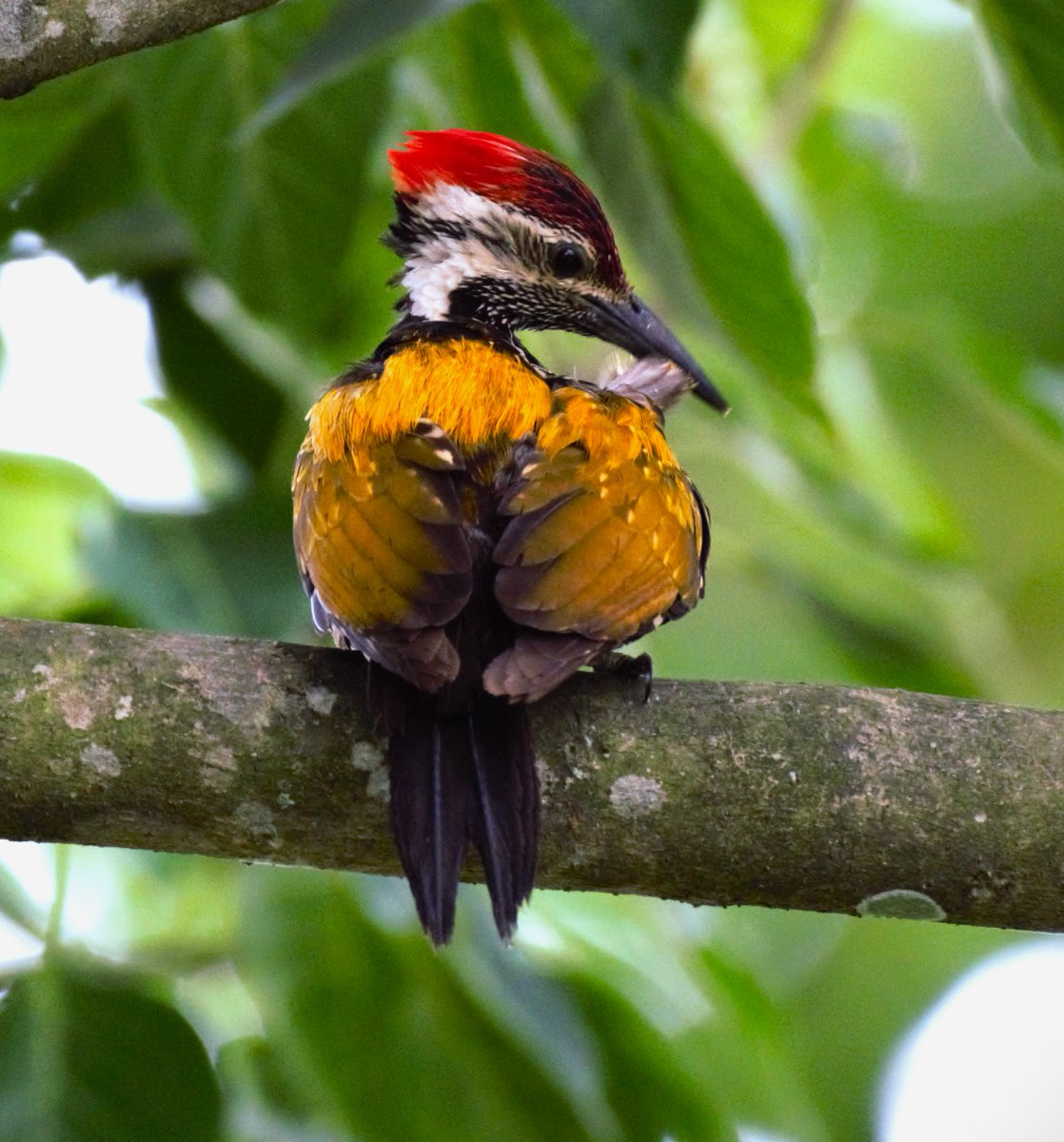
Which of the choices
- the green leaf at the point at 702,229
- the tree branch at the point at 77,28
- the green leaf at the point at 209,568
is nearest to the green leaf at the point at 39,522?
the green leaf at the point at 209,568

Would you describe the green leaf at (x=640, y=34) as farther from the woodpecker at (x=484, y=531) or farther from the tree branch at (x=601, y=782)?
the tree branch at (x=601, y=782)

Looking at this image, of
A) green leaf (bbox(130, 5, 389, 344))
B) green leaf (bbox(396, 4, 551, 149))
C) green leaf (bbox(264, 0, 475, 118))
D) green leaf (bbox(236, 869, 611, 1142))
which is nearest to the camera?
green leaf (bbox(264, 0, 475, 118))

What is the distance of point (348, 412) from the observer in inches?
108

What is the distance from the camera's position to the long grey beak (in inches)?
136

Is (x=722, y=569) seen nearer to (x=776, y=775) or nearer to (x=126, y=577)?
(x=126, y=577)

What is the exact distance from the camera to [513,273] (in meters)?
3.48

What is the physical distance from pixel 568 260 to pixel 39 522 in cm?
136

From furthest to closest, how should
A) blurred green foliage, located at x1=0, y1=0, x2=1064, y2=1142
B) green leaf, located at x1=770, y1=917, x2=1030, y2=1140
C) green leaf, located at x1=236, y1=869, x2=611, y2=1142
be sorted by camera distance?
1. green leaf, located at x1=770, y1=917, x2=1030, y2=1140
2. green leaf, located at x1=236, y1=869, x2=611, y2=1142
3. blurred green foliage, located at x1=0, y1=0, x2=1064, y2=1142

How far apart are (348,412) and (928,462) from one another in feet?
12.9

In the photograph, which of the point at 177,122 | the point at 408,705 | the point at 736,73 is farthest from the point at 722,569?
the point at 408,705

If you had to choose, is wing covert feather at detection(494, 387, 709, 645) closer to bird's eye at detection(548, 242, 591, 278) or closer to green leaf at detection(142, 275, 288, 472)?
bird's eye at detection(548, 242, 591, 278)

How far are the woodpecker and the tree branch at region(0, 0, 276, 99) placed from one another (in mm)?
699

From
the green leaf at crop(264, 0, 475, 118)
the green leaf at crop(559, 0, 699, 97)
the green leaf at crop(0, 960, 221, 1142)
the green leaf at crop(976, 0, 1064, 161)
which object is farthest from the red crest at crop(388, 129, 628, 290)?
the green leaf at crop(0, 960, 221, 1142)

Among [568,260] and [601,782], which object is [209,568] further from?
[601,782]
